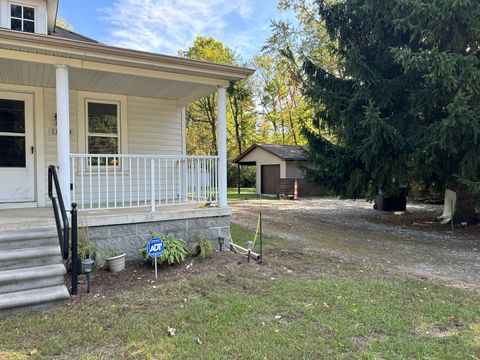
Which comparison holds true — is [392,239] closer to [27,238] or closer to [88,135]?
[88,135]

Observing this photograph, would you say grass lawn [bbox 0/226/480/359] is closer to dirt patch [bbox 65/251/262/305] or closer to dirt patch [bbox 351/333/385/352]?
dirt patch [bbox 351/333/385/352]

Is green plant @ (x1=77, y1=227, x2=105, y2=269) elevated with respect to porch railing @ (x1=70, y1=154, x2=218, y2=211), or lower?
lower

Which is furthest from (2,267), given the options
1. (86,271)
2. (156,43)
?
(156,43)

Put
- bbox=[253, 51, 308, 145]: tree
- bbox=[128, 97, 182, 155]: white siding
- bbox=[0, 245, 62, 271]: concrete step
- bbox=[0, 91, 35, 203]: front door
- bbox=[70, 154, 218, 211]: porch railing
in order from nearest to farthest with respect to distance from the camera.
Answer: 1. bbox=[0, 245, 62, 271]: concrete step
2. bbox=[70, 154, 218, 211]: porch railing
3. bbox=[0, 91, 35, 203]: front door
4. bbox=[128, 97, 182, 155]: white siding
5. bbox=[253, 51, 308, 145]: tree

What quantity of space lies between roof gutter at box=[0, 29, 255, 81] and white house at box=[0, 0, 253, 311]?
0.04ft

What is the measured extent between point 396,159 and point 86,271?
768cm

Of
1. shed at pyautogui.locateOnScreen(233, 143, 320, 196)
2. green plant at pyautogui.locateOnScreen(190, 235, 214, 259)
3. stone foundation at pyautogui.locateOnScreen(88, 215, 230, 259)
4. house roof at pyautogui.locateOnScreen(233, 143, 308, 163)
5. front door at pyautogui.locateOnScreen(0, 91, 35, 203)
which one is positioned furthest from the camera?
house roof at pyautogui.locateOnScreen(233, 143, 308, 163)

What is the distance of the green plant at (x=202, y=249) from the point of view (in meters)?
5.52

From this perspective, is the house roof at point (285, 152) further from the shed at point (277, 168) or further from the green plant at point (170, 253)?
the green plant at point (170, 253)

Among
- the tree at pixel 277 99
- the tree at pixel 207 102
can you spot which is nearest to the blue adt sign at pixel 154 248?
→ the tree at pixel 207 102

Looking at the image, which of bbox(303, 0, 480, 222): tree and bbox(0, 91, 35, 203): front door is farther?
bbox(303, 0, 480, 222): tree

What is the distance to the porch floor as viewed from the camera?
4.76 metres

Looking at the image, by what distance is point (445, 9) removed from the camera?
7.72 m

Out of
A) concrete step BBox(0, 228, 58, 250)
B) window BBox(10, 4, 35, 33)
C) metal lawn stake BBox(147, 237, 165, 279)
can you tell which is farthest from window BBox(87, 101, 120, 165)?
metal lawn stake BBox(147, 237, 165, 279)
